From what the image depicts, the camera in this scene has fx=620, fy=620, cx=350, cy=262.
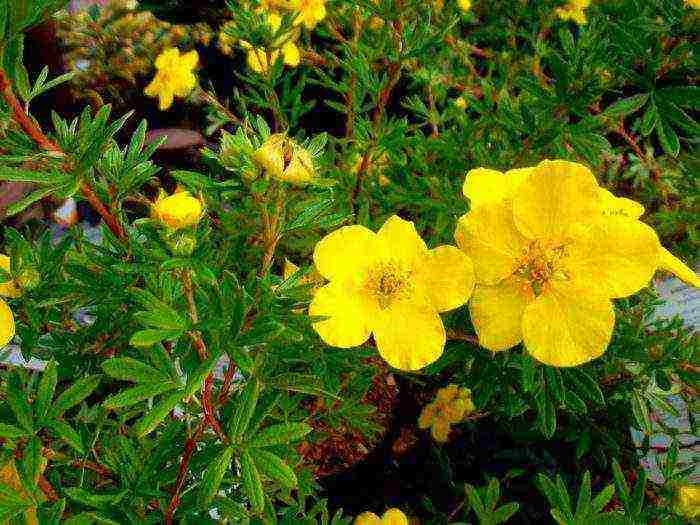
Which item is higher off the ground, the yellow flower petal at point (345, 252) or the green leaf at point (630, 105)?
the green leaf at point (630, 105)

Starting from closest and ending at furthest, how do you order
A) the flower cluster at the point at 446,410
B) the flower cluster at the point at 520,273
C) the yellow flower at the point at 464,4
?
the flower cluster at the point at 520,273, the flower cluster at the point at 446,410, the yellow flower at the point at 464,4

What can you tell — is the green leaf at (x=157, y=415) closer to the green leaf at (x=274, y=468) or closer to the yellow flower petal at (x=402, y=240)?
the green leaf at (x=274, y=468)

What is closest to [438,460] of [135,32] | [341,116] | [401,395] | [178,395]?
[401,395]

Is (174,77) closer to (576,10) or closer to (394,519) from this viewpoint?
(576,10)

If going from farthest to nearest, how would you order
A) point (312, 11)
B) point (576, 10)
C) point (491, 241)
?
point (576, 10) → point (312, 11) → point (491, 241)

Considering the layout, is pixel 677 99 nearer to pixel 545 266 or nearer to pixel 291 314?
pixel 545 266

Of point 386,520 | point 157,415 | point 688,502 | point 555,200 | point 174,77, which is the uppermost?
point 555,200

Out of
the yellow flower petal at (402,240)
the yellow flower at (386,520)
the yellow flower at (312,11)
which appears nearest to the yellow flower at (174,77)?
the yellow flower at (312,11)

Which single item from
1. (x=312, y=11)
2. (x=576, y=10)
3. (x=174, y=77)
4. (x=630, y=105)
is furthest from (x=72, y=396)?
(x=576, y=10)
